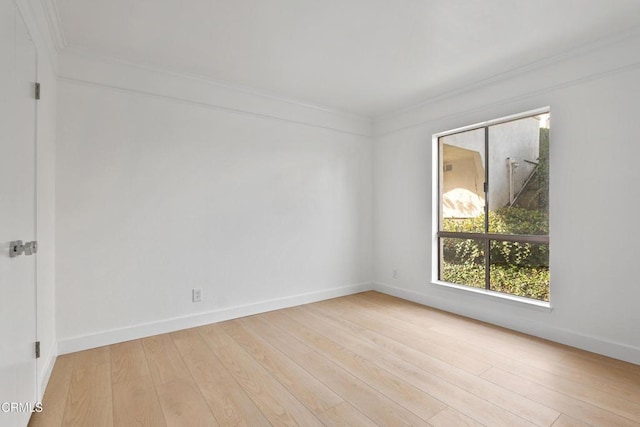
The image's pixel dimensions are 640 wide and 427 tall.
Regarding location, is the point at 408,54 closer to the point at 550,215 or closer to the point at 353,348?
the point at 550,215

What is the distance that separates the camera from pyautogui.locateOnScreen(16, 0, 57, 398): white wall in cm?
196

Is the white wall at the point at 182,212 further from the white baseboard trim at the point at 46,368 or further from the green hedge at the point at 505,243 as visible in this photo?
the green hedge at the point at 505,243

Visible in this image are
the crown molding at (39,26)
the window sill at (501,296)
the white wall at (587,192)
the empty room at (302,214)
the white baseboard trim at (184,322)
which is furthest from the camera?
the window sill at (501,296)

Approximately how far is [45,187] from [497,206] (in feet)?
13.3

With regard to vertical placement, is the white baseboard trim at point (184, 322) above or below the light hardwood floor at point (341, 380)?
above

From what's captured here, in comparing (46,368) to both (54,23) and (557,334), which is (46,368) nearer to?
(54,23)

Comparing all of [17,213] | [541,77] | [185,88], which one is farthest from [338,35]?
[17,213]

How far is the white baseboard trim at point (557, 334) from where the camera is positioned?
244 cm

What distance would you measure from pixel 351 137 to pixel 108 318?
3522 mm

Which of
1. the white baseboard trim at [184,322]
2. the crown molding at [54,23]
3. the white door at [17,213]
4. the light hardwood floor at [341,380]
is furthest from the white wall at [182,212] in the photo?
the white door at [17,213]

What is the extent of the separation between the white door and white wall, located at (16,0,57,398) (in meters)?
0.14

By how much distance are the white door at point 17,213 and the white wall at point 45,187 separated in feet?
0.47

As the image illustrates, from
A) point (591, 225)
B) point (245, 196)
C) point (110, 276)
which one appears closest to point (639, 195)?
point (591, 225)

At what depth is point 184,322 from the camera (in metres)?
3.14
